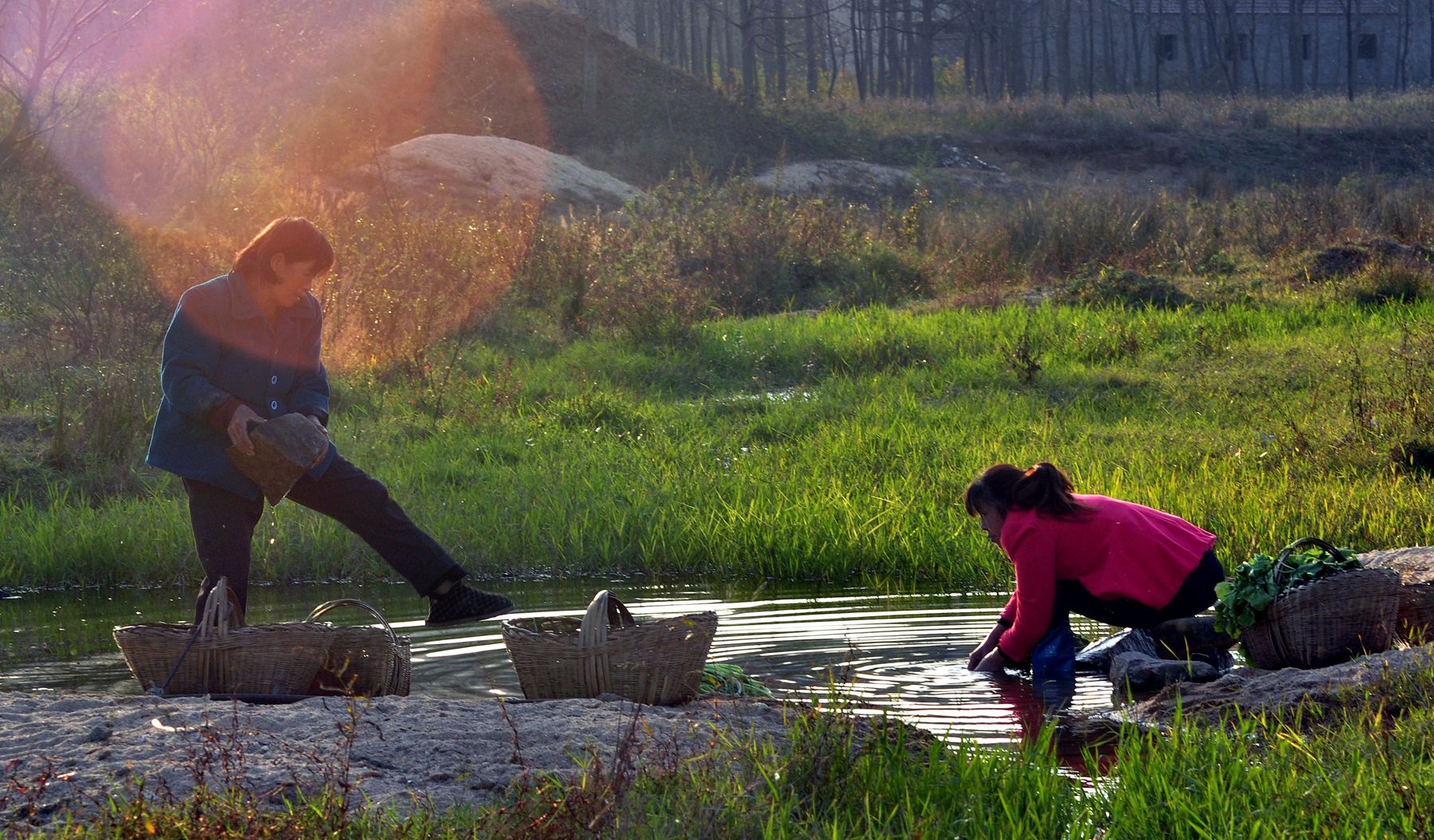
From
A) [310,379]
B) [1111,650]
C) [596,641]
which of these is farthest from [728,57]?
[596,641]

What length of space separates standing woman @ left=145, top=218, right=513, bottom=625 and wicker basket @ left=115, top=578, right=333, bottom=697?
0.38 meters

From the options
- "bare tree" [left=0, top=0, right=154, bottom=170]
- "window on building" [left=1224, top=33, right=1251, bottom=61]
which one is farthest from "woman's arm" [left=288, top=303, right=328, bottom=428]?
"window on building" [left=1224, top=33, right=1251, bottom=61]

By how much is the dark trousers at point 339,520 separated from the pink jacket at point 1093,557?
2344mm

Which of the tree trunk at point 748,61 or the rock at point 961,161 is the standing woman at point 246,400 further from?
the tree trunk at point 748,61

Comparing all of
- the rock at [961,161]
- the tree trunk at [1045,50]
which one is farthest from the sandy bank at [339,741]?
the tree trunk at [1045,50]

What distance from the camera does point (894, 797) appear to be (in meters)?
3.92

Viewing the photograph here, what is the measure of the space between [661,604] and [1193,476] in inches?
151

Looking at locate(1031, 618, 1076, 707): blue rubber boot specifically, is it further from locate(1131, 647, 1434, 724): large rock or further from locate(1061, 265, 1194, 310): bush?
locate(1061, 265, 1194, 310): bush

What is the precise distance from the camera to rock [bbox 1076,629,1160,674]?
20.3 feet

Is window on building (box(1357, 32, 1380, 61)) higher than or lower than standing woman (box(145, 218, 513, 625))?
higher

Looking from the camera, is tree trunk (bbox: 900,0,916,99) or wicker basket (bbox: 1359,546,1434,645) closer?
wicker basket (bbox: 1359,546,1434,645)

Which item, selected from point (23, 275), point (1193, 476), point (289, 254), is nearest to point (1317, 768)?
point (289, 254)

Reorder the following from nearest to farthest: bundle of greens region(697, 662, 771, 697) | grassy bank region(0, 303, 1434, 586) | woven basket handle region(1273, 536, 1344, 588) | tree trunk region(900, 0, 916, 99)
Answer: bundle of greens region(697, 662, 771, 697) < woven basket handle region(1273, 536, 1344, 588) < grassy bank region(0, 303, 1434, 586) < tree trunk region(900, 0, 916, 99)

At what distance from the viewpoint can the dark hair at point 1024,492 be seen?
5.89m
